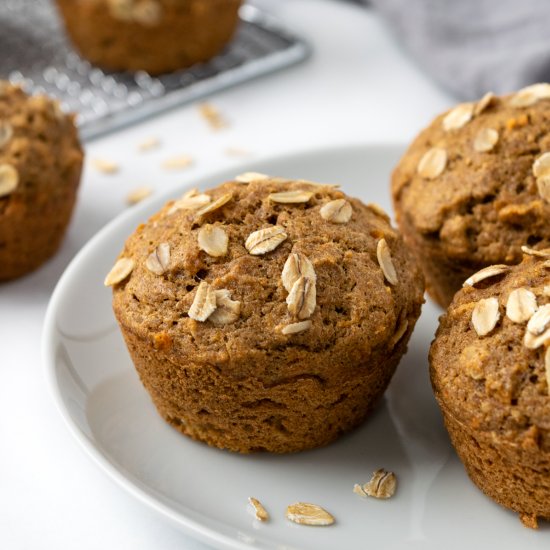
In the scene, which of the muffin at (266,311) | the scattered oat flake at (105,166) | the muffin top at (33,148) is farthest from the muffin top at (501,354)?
the scattered oat flake at (105,166)

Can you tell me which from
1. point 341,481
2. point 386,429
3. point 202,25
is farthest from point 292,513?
point 202,25

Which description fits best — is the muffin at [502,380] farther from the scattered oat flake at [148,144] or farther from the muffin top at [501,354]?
the scattered oat flake at [148,144]

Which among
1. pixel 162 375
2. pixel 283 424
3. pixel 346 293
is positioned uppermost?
pixel 346 293

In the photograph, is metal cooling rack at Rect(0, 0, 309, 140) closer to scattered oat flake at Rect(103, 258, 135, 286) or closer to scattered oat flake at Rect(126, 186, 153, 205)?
scattered oat flake at Rect(126, 186, 153, 205)

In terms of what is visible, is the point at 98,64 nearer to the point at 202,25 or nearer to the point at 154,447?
the point at 202,25

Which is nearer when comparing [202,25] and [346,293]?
[346,293]
